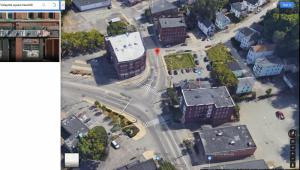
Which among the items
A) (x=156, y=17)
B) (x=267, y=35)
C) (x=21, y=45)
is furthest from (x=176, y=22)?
(x=21, y=45)

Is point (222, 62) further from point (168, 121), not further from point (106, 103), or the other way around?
point (106, 103)

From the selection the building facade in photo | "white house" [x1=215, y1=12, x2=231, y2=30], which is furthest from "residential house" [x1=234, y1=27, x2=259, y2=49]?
the building facade in photo

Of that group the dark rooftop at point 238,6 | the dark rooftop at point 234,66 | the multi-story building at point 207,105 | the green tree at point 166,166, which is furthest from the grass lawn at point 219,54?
the green tree at point 166,166

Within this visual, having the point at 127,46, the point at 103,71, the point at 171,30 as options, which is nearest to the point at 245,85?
the point at 171,30

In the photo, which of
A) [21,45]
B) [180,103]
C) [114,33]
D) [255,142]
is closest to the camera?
[21,45]

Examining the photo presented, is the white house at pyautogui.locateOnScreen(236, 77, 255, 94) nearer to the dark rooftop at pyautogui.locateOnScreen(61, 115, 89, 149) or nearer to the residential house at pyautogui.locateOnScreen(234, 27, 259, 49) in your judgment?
the residential house at pyautogui.locateOnScreen(234, 27, 259, 49)

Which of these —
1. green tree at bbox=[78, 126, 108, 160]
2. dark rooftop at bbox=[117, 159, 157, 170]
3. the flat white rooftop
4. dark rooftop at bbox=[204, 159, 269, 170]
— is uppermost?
the flat white rooftop
